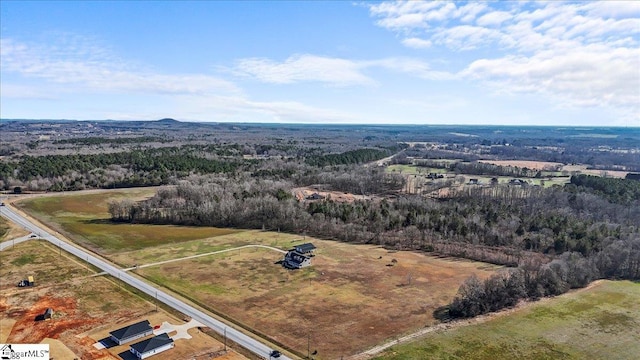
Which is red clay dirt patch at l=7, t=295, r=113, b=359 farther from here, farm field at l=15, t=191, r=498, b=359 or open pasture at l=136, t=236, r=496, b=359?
open pasture at l=136, t=236, r=496, b=359

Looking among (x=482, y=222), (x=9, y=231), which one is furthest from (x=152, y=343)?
(x=482, y=222)

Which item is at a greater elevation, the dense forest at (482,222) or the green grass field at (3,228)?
the dense forest at (482,222)

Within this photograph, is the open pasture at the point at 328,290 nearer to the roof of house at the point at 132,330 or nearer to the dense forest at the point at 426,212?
the dense forest at the point at 426,212

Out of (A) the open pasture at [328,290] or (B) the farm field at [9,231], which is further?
(B) the farm field at [9,231]

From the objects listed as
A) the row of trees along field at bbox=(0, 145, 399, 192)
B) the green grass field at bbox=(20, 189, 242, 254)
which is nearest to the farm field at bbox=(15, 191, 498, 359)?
the green grass field at bbox=(20, 189, 242, 254)

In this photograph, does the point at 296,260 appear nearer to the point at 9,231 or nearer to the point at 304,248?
the point at 304,248

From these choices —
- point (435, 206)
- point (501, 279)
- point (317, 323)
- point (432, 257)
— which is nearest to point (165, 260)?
point (317, 323)

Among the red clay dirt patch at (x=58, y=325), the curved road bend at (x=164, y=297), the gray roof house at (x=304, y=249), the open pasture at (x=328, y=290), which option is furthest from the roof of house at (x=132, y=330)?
the gray roof house at (x=304, y=249)
